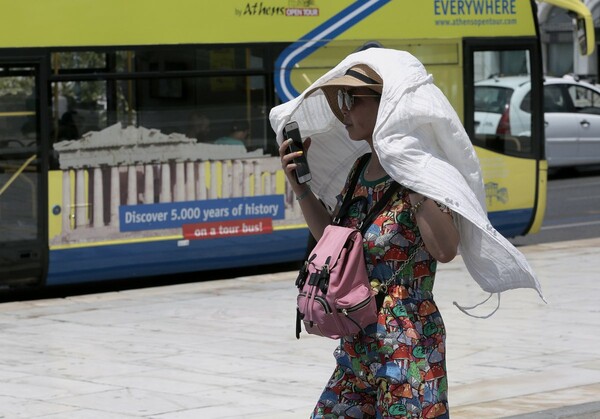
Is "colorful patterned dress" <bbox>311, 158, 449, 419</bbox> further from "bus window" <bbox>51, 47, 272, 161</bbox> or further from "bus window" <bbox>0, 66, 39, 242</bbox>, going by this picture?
"bus window" <bbox>51, 47, 272, 161</bbox>

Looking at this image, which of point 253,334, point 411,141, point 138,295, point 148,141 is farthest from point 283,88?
point 411,141

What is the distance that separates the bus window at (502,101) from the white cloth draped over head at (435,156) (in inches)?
390

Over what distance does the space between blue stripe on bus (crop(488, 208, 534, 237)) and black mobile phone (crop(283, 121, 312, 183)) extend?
10029 millimetres

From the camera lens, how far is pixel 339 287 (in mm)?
4242

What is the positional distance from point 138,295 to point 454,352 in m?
3.78

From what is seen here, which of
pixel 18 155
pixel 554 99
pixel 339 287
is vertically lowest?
pixel 339 287

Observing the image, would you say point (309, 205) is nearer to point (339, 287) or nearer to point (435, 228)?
point (339, 287)

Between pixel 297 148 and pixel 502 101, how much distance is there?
1031 cm

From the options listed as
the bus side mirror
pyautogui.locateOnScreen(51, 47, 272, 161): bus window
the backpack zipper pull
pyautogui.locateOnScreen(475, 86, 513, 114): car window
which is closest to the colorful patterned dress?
the backpack zipper pull

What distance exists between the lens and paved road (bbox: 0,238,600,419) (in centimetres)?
742

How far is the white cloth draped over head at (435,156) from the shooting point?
421cm

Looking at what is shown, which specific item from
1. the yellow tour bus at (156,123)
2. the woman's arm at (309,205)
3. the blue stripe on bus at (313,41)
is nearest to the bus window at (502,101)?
the yellow tour bus at (156,123)

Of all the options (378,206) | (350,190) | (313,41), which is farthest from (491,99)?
(378,206)

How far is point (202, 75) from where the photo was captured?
41.2ft
